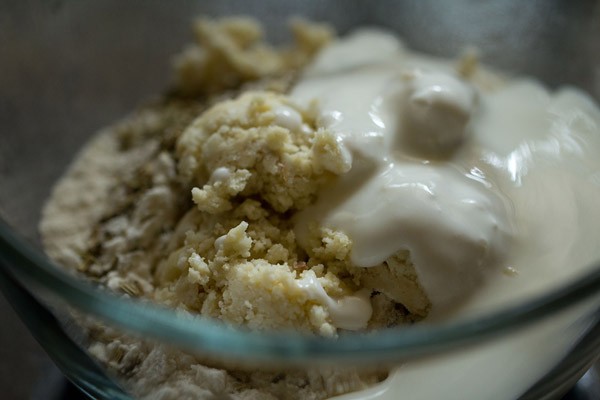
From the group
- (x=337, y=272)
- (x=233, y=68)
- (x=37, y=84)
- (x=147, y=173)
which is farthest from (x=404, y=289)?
(x=37, y=84)

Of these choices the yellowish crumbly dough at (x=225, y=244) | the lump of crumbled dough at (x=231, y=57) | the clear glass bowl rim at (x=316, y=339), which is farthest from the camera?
the lump of crumbled dough at (x=231, y=57)

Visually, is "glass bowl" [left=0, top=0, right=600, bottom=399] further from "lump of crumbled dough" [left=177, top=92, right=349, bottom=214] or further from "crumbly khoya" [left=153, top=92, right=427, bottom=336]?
"lump of crumbled dough" [left=177, top=92, right=349, bottom=214]

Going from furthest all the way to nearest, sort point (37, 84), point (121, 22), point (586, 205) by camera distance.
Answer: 1. point (121, 22)
2. point (37, 84)
3. point (586, 205)

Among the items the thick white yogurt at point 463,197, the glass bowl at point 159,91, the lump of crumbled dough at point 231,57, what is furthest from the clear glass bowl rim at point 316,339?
the lump of crumbled dough at point 231,57

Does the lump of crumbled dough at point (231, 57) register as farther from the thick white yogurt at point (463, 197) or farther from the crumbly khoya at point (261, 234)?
the crumbly khoya at point (261, 234)

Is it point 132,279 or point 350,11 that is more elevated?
point 350,11

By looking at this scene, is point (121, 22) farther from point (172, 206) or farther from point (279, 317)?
point (279, 317)

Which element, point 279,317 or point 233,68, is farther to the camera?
point 233,68
